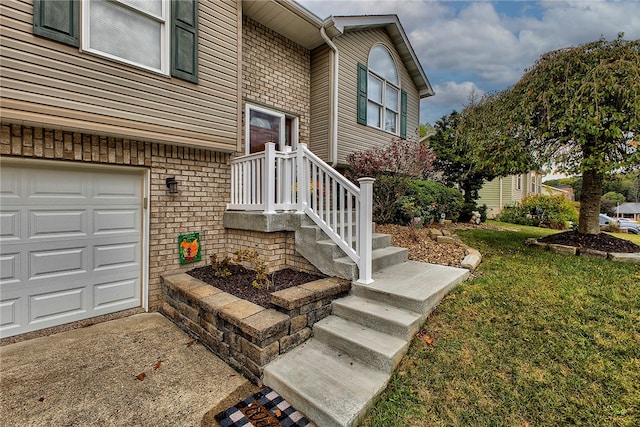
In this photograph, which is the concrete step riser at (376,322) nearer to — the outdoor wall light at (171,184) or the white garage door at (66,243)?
the outdoor wall light at (171,184)

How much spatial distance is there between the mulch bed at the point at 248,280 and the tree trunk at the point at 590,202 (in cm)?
523

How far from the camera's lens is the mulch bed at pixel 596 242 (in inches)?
187

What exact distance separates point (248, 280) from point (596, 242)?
6.10m

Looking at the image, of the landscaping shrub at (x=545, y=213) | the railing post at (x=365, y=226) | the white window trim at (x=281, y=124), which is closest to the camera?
the railing post at (x=365, y=226)

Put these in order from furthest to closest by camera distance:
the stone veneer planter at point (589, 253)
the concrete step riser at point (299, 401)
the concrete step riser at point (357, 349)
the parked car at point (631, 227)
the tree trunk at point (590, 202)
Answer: the parked car at point (631, 227) → the tree trunk at point (590, 202) → the stone veneer planter at point (589, 253) → the concrete step riser at point (357, 349) → the concrete step riser at point (299, 401)

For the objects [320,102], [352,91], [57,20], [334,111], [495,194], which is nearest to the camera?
[57,20]

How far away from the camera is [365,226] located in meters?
3.45

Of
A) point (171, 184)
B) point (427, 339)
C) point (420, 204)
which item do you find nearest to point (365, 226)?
point (427, 339)

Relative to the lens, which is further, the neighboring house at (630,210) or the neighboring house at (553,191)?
the neighboring house at (630,210)

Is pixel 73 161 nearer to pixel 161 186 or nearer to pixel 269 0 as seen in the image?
pixel 161 186

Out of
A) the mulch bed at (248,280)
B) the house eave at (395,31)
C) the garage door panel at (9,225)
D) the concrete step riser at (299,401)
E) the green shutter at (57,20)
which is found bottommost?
the concrete step riser at (299,401)

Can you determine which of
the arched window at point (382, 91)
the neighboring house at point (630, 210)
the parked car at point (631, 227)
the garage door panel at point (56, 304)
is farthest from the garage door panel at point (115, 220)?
the neighboring house at point (630, 210)

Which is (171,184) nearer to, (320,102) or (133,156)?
(133,156)

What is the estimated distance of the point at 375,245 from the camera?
470cm
